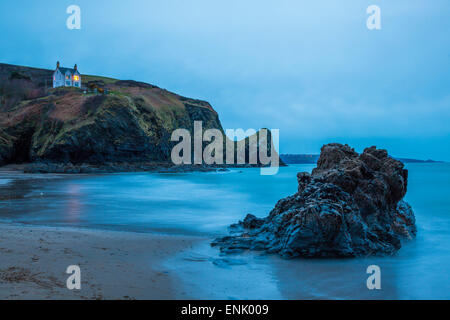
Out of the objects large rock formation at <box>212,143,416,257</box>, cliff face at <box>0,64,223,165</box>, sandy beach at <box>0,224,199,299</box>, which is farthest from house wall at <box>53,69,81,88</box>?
large rock formation at <box>212,143,416,257</box>

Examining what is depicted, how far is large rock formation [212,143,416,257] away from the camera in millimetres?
5105

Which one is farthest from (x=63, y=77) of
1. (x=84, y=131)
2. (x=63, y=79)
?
(x=84, y=131)

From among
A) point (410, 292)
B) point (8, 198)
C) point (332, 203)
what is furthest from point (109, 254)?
point (8, 198)

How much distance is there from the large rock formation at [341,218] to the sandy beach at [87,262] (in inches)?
56.6

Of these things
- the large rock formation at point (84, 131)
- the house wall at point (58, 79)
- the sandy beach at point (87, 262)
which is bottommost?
the sandy beach at point (87, 262)

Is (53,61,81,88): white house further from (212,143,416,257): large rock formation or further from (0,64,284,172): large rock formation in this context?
(212,143,416,257): large rock formation

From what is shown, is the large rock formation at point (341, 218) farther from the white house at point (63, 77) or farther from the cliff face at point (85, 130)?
the white house at point (63, 77)

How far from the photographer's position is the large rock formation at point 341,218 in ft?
16.8

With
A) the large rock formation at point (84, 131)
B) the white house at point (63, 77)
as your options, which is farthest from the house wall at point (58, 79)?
the large rock formation at point (84, 131)

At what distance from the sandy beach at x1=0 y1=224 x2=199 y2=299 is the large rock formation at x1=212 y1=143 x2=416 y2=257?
144cm

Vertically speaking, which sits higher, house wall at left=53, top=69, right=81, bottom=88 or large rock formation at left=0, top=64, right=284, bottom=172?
house wall at left=53, top=69, right=81, bottom=88

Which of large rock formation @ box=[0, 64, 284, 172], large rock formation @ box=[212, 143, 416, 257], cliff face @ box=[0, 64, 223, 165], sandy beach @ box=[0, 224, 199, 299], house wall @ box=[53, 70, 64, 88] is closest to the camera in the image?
sandy beach @ box=[0, 224, 199, 299]

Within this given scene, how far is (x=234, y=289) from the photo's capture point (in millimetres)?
3816
